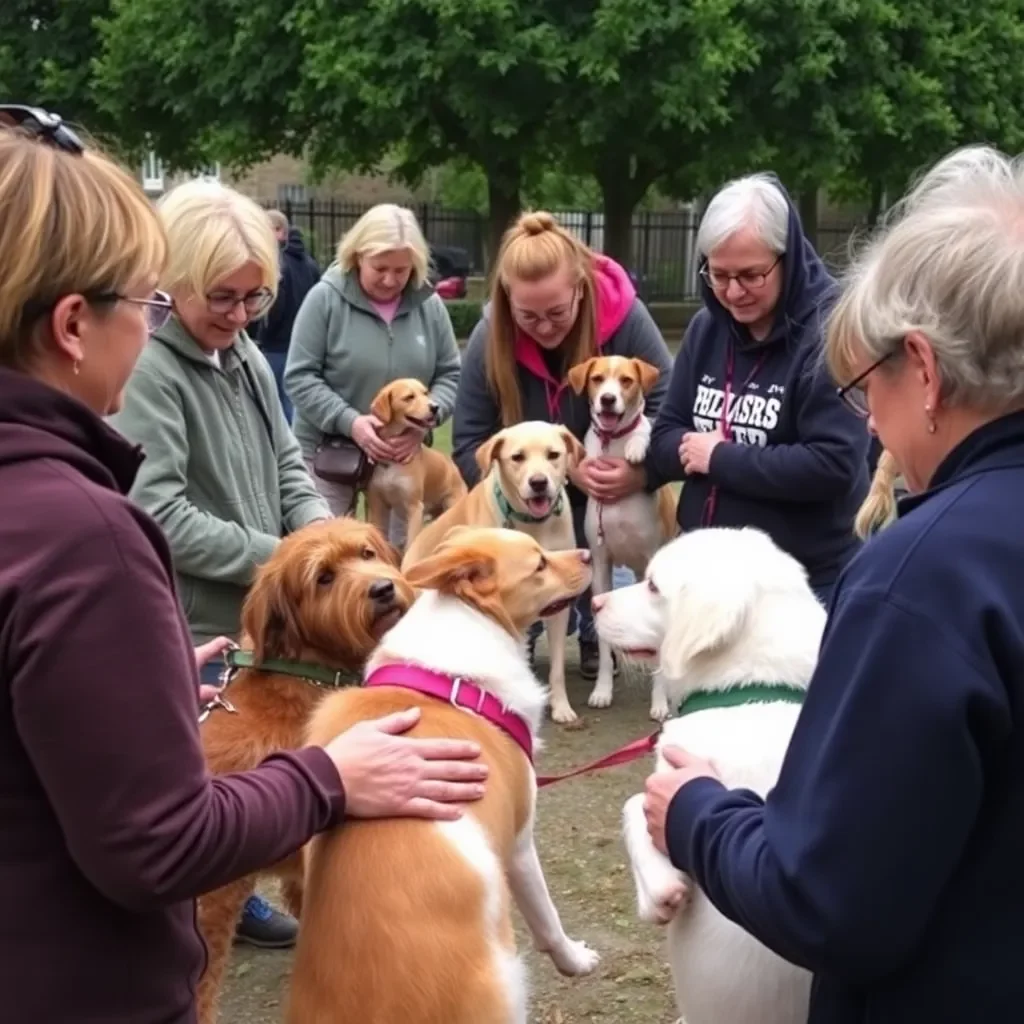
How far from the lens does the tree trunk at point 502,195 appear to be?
25422mm

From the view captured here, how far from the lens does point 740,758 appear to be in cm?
249

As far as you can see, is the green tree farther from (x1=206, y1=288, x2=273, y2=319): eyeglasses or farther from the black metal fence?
(x1=206, y1=288, x2=273, y2=319): eyeglasses

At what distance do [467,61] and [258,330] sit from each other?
45.3 feet

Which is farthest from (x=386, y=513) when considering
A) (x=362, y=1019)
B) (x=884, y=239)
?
(x=884, y=239)

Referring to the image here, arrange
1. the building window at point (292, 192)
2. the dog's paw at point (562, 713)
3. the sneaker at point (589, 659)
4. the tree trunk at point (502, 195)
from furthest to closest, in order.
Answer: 1. the building window at point (292, 192)
2. the tree trunk at point (502, 195)
3. the sneaker at point (589, 659)
4. the dog's paw at point (562, 713)

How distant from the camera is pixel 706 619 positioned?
2695 millimetres

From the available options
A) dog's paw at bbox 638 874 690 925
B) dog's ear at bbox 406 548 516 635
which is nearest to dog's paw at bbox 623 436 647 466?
dog's ear at bbox 406 548 516 635

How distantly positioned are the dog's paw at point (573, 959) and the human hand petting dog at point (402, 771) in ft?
4.02

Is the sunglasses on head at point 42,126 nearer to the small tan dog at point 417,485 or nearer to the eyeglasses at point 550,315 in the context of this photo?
the eyeglasses at point 550,315

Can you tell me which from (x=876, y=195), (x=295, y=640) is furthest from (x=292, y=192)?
(x=295, y=640)

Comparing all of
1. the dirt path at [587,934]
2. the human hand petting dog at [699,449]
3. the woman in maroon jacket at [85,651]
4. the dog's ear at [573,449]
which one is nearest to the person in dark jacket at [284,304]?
the dog's ear at [573,449]

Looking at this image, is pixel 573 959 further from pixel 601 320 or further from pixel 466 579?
pixel 601 320

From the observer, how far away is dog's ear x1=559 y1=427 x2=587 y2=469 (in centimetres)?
618

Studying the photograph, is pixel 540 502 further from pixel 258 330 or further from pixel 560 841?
pixel 258 330
